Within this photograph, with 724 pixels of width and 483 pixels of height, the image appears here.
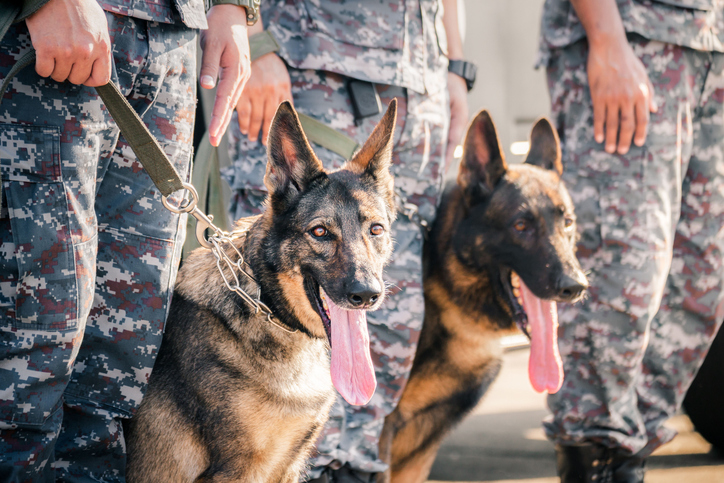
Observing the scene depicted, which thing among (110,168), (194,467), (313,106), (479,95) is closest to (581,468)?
(194,467)

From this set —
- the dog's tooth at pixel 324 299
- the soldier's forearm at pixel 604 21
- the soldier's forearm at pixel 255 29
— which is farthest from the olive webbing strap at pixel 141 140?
the soldier's forearm at pixel 604 21

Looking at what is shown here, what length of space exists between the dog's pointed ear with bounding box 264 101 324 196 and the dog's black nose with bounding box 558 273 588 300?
1.08 metres

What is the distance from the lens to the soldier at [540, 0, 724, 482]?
8.29ft

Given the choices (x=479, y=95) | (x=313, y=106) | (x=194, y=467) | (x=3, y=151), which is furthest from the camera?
(x=479, y=95)

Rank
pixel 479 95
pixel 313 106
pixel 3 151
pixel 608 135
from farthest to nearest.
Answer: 1. pixel 479 95
2. pixel 608 135
3. pixel 313 106
4. pixel 3 151

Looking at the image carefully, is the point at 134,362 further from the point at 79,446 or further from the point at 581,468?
the point at 581,468

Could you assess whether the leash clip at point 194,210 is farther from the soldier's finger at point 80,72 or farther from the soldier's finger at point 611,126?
the soldier's finger at point 611,126

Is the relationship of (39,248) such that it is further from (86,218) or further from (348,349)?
(348,349)

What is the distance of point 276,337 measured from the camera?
1.85 m

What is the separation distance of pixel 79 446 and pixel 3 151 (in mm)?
819

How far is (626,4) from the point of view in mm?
2598

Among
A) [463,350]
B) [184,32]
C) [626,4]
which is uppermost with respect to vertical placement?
[626,4]

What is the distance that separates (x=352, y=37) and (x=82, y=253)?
56.8 inches

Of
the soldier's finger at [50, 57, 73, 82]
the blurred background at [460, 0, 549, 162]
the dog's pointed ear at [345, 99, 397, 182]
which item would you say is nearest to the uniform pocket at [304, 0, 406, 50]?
the dog's pointed ear at [345, 99, 397, 182]
